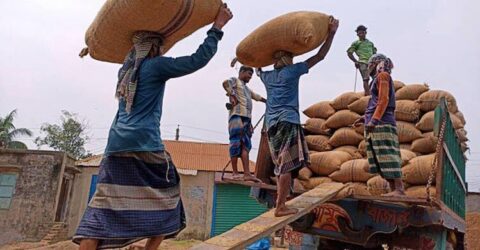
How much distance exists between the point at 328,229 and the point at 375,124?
1214 millimetres

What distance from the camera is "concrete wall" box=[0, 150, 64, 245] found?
46.0ft

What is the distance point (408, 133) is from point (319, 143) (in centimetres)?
108

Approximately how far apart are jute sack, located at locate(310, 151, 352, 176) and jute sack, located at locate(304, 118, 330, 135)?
1.97 ft

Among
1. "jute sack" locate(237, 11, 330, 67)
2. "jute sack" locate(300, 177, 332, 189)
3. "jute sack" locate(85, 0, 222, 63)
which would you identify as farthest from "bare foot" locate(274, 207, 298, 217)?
"jute sack" locate(300, 177, 332, 189)

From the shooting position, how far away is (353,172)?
14.1 feet

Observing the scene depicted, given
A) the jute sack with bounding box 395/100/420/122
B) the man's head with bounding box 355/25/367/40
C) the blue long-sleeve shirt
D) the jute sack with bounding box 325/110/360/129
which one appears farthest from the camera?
the man's head with bounding box 355/25/367/40

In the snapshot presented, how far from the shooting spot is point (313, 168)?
4.76 meters

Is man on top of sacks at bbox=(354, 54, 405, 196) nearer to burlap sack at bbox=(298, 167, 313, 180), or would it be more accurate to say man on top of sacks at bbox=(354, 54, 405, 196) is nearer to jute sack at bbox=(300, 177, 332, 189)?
jute sack at bbox=(300, 177, 332, 189)

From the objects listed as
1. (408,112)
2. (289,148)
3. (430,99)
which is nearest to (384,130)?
(289,148)

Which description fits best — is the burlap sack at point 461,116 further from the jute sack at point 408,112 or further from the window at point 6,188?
the window at point 6,188

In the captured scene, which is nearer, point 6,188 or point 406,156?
point 406,156

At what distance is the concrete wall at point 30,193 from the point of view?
1402 cm

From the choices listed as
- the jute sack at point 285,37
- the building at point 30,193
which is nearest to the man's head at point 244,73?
the jute sack at point 285,37

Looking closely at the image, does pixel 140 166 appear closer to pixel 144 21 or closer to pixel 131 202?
pixel 131 202
